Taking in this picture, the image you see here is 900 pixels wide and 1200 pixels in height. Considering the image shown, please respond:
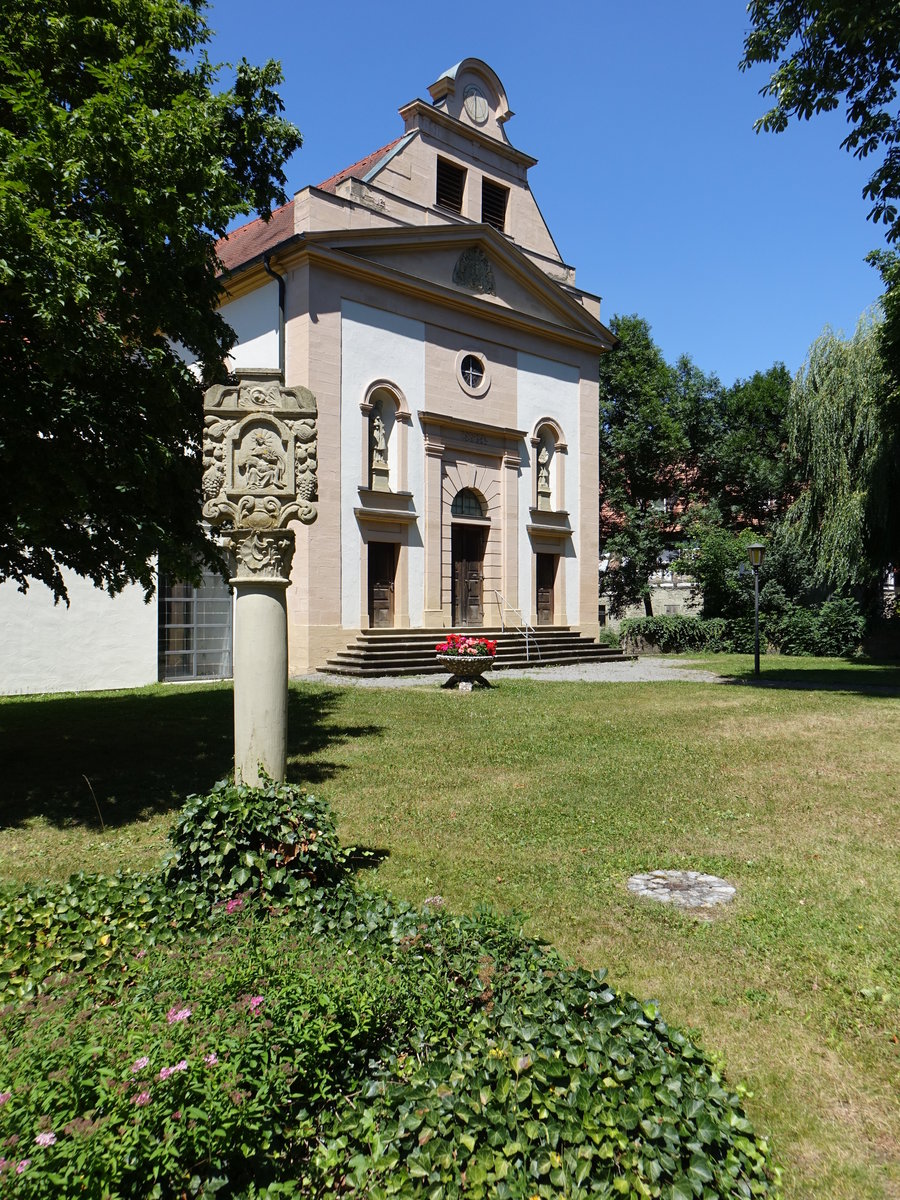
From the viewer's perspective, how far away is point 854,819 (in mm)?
6391

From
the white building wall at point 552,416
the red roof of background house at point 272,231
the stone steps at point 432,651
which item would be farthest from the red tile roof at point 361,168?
the stone steps at point 432,651

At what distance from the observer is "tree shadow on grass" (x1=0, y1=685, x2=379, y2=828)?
7.04 metres

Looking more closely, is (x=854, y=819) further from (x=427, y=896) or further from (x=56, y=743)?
(x=56, y=743)

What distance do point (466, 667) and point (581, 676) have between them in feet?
14.0

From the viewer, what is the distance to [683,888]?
15.9 ft

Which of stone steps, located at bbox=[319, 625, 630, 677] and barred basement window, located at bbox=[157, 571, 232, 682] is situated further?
stone steps, located at bbox=[319, 625, 630, 677]

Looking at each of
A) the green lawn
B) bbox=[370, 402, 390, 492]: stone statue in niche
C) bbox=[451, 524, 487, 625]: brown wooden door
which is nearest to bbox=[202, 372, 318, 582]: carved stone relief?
the green lawn

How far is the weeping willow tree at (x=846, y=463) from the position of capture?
992 inches

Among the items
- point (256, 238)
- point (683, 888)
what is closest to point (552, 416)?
point (256, 238)

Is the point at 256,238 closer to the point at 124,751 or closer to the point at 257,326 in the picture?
the point at 257,326

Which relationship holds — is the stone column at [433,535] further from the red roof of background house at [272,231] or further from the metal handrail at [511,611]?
the red roof of background house at [272,231]

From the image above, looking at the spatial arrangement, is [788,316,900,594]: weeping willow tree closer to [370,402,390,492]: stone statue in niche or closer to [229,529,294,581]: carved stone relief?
[370,402,390,492]: stone statue in niche

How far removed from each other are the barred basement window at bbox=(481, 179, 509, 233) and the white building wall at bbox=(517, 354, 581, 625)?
4.20 meters

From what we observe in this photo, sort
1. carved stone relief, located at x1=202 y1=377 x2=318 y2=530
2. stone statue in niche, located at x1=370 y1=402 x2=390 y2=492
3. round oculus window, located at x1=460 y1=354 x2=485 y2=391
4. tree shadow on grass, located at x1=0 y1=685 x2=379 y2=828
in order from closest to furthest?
carved stone relief, located at x1=202 y1=377 x2=318 y2=530 → tree shadow on grass, located at x1=0 y1=685 x2=379 y2=828 → stone statue in niche, located at x1=370 y1=402 x2=390 y2=492 → round oculus window, located at x1=460 y1=354 x2=485 y2=391
